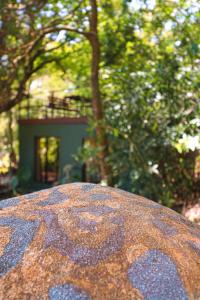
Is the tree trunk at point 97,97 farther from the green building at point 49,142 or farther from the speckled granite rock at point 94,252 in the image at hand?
the green building at point 49,142

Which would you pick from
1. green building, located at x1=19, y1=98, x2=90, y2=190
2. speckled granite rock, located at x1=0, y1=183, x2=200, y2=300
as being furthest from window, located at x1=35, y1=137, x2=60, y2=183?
speckled granite rock, located at x1=0, y1=183, x2=200, y2=300

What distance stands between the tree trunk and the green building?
7943 millimetres

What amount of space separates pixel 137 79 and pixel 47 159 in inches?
438

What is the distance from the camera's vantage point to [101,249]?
2268 millimetres

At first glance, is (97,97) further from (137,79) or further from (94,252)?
(94,252)

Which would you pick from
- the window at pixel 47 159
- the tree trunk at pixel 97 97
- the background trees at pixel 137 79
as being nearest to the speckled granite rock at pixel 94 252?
the background trees at pixel 137 79

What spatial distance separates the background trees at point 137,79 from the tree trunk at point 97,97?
0.02m

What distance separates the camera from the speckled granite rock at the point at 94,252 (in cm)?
204

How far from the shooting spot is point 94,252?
7.35 ft

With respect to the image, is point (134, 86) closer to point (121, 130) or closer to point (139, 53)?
point (121, 130)

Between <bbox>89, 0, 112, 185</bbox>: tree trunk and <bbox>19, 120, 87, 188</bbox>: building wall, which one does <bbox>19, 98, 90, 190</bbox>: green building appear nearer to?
<bbox>19, 120, 87, 188</bbox>: building wall

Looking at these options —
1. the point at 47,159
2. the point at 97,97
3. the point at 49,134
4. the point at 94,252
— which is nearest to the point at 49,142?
the point at 49,134

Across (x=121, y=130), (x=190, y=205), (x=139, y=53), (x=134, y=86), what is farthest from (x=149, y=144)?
(x=139, y=53)

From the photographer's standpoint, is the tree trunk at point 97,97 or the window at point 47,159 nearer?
the tree trunk at point 97,97
